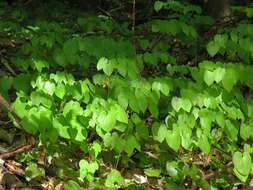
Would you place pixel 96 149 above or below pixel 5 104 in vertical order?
below

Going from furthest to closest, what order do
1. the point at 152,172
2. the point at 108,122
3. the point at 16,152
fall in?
the point at 152,172 → the point at 16,152 → the point at 108,122

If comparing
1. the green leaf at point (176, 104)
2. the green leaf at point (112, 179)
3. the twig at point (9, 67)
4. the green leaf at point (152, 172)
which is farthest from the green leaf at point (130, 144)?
the twig at point (9, 67)

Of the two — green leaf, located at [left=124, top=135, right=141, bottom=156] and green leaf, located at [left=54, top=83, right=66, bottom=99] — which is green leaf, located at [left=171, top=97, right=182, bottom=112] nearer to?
green leaf, located at [left=124, top=135, right=141, bottom=156]

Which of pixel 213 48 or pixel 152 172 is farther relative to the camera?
pixel 152 172

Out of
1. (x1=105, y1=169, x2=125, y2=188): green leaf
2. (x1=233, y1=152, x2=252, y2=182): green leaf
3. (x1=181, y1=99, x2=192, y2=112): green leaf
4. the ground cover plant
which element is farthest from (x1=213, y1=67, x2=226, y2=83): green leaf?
(x1=105, y1=169, x2=125, y2=188): green leaf

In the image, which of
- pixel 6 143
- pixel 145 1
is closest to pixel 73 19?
pixel 145 1

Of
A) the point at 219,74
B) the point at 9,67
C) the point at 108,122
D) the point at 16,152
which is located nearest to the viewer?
the point at 108,122

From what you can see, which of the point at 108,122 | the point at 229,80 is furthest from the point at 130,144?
the point at 229,80

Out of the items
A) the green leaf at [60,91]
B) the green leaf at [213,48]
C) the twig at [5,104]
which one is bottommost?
the twig at [5,104]


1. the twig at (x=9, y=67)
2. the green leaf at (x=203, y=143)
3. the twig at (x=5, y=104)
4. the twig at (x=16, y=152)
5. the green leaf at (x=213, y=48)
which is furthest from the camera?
the twig at (x=9, y=67)

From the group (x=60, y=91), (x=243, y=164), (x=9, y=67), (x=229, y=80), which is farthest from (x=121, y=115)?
(x=9, y=67)

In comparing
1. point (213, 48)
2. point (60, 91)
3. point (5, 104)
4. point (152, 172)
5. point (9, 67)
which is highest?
point (213, 48)

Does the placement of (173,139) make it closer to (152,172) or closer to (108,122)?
(108,122)

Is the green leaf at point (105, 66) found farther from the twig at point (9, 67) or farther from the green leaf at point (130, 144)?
the twig at point (9, 67)
